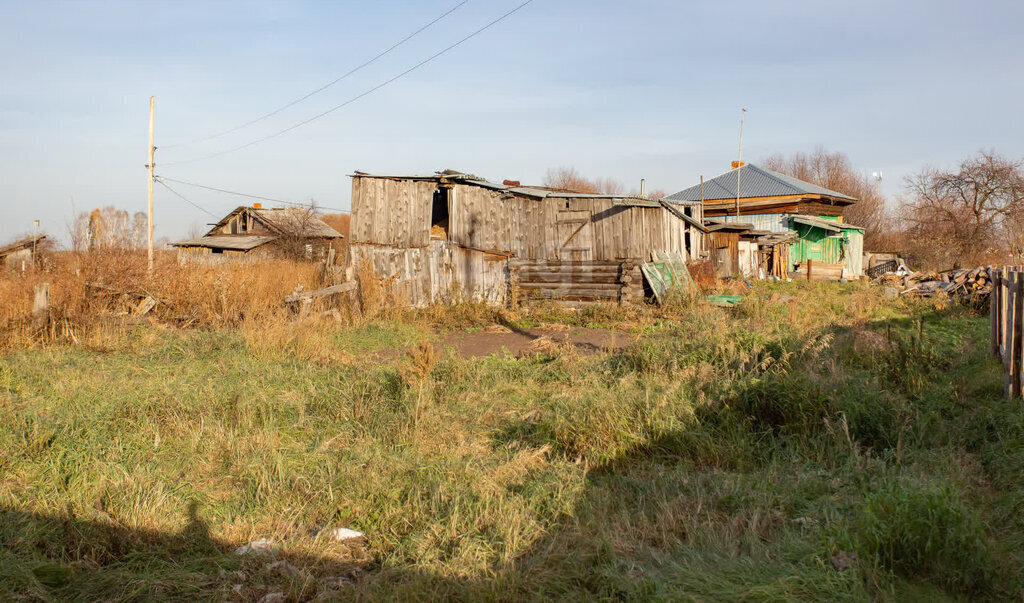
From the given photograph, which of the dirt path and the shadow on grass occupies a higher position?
the dirt path

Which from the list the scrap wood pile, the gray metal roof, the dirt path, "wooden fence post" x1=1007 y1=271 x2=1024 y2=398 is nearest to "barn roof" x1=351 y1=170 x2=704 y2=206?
the dirt path

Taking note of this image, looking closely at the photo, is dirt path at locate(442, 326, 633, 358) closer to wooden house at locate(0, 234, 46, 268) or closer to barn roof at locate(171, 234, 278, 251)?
barn roof at locate(171, 234, 278, 251)

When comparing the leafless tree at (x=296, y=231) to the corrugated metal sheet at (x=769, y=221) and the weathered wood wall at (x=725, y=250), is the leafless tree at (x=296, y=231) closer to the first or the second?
the weathered wood wall at (x=725, y=250)

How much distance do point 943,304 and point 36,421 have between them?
17.0m

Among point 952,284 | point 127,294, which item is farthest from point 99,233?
point 952,284

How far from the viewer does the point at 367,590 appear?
3.29 meters

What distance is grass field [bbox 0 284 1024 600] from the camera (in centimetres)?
331

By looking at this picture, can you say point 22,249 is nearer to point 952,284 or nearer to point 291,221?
point 291,221

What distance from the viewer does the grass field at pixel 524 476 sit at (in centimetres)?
331

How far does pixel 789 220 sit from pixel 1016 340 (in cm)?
2819

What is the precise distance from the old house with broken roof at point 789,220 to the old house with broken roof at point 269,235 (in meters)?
20.4

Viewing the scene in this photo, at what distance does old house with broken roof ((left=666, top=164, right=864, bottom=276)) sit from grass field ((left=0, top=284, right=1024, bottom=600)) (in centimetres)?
2445

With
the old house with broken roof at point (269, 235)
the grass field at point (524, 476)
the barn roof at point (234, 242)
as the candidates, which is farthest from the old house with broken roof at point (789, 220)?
the grass field at point (524, 476)

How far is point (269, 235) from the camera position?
118 ft
